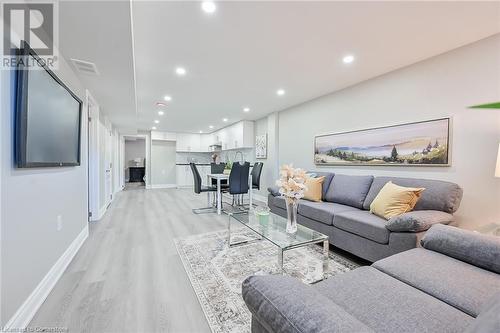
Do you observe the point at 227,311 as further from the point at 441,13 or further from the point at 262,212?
the point at 441,13

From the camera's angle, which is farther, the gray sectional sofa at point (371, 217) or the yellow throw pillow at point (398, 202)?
the yellow throw pillow at point (398, 202)

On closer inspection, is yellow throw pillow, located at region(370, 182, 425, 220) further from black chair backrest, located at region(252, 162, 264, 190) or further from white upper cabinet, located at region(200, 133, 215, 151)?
white upper cabinet, located at region(200, 133, 215, 151)

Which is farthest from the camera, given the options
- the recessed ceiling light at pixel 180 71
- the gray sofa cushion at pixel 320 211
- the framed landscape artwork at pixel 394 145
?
the recessed ceiling light at pixel 180 71

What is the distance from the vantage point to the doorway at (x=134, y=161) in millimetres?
9805

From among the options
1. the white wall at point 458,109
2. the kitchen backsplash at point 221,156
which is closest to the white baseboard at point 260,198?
the kitchen backsplash at point 221,156

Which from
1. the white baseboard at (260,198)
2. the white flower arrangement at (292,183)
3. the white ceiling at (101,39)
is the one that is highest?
the white ceiling at (101,39)

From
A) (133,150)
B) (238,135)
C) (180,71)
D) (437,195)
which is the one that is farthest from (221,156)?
(437,195)

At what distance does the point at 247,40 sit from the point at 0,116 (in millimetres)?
1931

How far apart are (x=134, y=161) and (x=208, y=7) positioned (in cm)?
1001

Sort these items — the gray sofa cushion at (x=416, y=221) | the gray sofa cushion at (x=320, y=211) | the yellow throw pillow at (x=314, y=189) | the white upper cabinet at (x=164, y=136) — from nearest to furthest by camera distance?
the gray sofa cushion at (x=416, y=221), the gray sofa cushion at (x=320, y=211), the yellow throw pillow at (x=314, y=189), the white upper cabinet at (x=164, y=136)

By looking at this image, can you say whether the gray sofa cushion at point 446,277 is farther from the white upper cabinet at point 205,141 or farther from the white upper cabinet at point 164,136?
the white upper cabinet at point 164,136

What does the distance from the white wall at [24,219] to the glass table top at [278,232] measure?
1.67 m

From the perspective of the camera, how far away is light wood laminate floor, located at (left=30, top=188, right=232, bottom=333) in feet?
4.57

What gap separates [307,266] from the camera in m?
2.15
